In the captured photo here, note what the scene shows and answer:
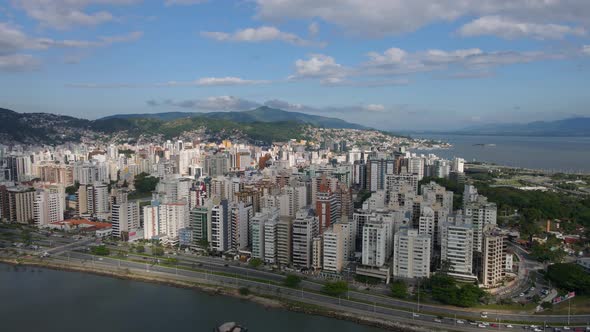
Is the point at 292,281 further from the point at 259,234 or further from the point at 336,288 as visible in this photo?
the point at 259,234

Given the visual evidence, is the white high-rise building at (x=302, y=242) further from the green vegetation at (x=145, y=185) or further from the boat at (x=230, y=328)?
the green vegetation at (x=145, y=185)

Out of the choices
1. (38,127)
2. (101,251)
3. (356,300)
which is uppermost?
(38,127)

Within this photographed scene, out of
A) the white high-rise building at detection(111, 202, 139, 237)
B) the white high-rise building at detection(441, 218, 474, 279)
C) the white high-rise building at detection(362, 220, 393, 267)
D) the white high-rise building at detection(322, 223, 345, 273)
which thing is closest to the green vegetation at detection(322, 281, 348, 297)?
the white high-rise building at detection(322, 223, 345, 273)

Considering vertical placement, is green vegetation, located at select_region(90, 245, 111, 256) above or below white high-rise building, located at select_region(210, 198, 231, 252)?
below

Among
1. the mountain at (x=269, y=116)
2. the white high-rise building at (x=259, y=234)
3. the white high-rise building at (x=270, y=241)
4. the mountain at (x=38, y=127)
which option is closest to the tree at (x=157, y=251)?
the white high-rise building at (x=259, y=234)

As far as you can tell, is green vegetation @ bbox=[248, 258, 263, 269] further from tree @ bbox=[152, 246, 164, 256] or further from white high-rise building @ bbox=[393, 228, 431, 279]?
white high-rise building @ bbox=[393, 228, 431, 279]

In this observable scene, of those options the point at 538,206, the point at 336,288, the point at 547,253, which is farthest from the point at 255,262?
the point at 538,206

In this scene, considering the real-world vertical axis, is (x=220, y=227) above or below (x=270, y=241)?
above

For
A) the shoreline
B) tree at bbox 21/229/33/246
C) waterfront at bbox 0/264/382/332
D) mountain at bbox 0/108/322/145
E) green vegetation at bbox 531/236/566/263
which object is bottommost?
waterfront at bbox 0/264/382/332
